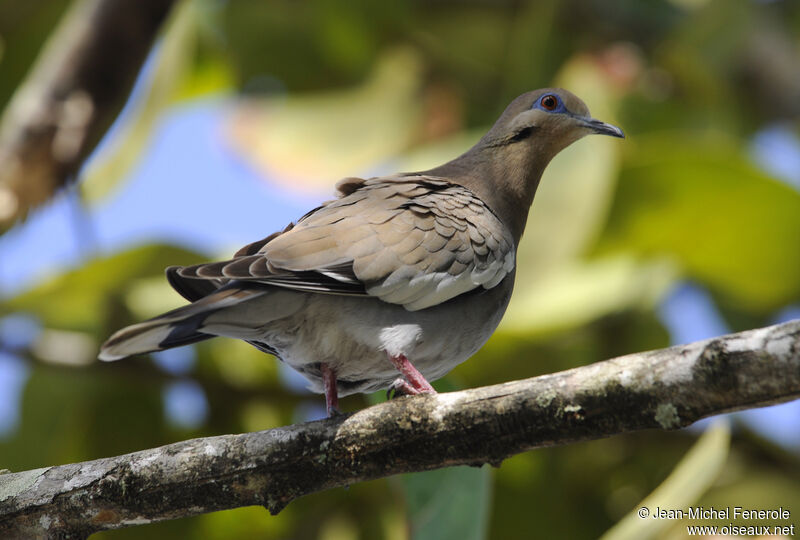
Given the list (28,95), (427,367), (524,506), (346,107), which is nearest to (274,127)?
(346,107)

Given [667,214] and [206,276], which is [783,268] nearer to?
[667,214]

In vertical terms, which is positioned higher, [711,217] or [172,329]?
[711,217]

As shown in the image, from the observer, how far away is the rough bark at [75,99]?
479 cm

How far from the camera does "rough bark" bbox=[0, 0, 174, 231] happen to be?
4793 millimetres

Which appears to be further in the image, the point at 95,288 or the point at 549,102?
the point at 95,288

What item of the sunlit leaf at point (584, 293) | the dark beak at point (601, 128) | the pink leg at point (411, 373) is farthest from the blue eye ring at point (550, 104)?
the pink leg at point (411, 373)

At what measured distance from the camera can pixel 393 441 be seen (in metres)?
2.56

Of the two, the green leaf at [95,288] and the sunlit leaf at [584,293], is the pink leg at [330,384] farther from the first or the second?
the green leaf at [95,288]

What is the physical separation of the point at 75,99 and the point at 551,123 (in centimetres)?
251

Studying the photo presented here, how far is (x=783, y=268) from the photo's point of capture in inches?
222

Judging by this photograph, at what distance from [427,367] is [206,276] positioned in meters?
0.93

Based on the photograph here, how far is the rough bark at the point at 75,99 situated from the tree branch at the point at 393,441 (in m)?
2.40

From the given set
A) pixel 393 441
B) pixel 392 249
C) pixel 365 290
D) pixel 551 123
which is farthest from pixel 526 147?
pixel 393 441

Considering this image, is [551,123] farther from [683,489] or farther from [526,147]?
[683,489]
